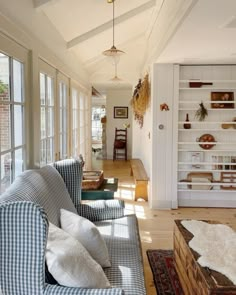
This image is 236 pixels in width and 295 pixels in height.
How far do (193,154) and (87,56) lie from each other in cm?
266

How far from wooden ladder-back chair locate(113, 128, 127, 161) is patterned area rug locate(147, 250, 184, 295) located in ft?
24.5

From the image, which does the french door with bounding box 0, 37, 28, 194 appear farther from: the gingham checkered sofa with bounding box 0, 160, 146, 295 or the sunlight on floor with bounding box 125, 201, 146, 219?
the sunlight on floor with bounding box 125, 201, 146, 219

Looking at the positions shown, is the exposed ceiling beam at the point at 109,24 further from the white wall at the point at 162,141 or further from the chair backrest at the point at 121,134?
the chair backrest at the point at 121,134

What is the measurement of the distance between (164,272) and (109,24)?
3.18 m

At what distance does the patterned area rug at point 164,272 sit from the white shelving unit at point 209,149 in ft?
6.00

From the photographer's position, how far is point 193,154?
198 inches

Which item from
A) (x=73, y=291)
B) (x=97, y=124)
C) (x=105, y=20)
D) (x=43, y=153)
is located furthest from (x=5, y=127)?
(x=97, y=124)

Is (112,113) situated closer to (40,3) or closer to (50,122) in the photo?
(50,122)

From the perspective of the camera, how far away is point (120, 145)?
10.8 meters

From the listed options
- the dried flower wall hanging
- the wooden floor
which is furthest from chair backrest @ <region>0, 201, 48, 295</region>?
the dried flower wall hanging

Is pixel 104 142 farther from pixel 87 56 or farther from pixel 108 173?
pixel 87 56

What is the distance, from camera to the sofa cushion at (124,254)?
1.91m

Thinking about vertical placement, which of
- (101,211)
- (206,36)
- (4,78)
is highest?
(206,36)

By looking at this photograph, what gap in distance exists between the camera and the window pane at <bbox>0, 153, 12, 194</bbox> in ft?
7.61
